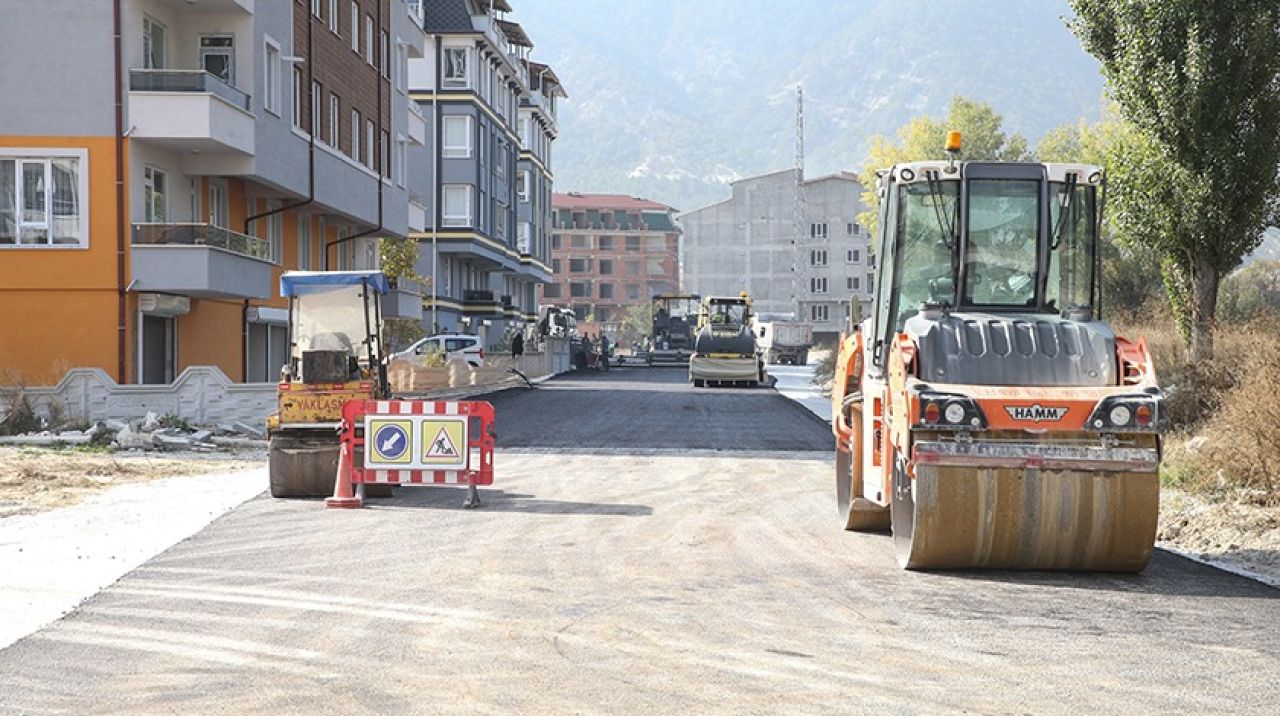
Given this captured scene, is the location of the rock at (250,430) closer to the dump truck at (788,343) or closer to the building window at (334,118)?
the building window at (334,118)

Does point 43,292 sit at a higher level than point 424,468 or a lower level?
higher

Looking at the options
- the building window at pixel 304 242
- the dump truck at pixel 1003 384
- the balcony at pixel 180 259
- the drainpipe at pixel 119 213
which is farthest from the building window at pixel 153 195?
the dump truck at pixel 1003 384

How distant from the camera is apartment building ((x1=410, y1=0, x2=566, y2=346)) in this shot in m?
76.1

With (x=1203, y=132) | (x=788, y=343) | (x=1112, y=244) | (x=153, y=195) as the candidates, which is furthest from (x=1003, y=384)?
(x=788, y=343)

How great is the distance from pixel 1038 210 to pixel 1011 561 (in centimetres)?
325

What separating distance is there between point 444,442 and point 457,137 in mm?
60941

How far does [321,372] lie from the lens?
19.1m

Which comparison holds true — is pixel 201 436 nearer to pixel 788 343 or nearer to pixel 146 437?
pixel 146 437

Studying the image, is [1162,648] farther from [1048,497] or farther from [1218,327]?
[1218,327]

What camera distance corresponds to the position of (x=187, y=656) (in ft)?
30.0

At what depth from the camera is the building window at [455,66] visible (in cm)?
7612

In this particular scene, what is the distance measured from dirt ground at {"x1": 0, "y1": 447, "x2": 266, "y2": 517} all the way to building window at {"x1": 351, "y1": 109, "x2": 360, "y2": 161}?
22.1 meters

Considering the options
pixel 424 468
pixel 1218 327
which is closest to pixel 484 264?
pixel 1218 327

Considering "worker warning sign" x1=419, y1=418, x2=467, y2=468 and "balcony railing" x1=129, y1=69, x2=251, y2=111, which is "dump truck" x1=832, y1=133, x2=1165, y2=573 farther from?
"balcony railing" x1=129, y1=69, x2=251, y2=111
